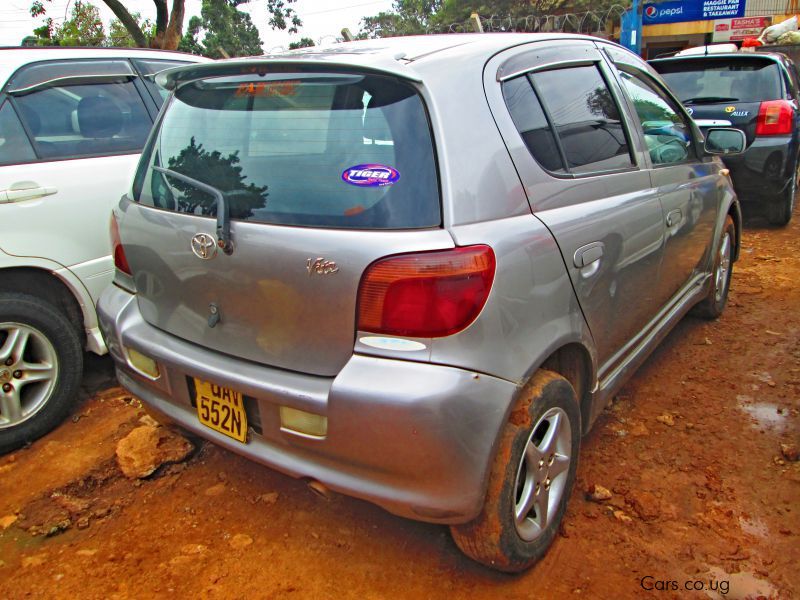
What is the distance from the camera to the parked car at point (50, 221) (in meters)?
2.88

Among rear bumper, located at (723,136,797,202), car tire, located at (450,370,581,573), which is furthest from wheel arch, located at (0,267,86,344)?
rear bumper, located at (723,136,797,202)

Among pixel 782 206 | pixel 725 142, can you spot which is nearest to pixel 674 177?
pixel 725 142

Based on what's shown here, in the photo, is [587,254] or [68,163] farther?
[68,163]

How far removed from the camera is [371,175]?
5.95 ft

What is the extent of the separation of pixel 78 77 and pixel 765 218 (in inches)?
264

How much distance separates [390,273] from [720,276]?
3.33m

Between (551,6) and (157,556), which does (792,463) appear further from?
(551,6)

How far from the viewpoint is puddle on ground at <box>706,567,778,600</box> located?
2.04 meters

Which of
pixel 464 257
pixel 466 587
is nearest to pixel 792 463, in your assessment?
pixel 466 587

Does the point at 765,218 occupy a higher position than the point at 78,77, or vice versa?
the point at 78,77

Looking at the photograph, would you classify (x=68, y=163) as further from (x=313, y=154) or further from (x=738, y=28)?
(x=738, y=28)

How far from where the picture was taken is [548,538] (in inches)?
86.5

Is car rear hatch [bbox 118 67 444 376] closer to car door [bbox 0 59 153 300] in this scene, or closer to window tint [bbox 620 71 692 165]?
car door [bbox 0 59 153 300]

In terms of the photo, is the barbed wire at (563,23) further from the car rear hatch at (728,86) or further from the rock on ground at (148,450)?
the rock on ground at (148,450)
